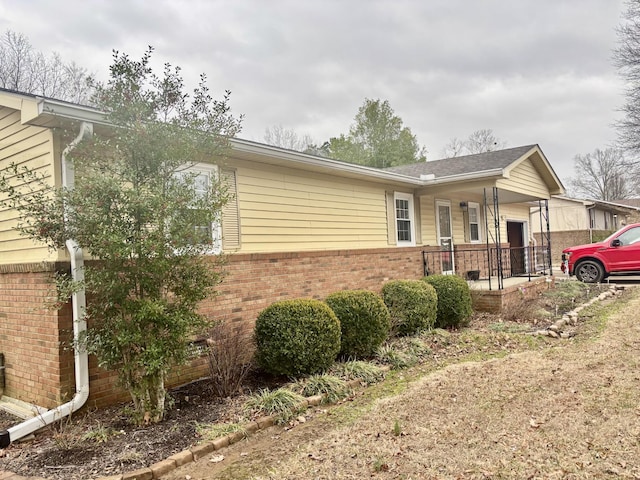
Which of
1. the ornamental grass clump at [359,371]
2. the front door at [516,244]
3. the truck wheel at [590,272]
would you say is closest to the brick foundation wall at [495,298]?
the truck wheel at [590,272]

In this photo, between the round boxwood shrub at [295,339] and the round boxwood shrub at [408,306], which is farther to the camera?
the round boxwood shrub at [408,306]

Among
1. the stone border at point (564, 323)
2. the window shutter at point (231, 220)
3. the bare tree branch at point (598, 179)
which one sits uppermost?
the bare tree branch at point (598, 179)

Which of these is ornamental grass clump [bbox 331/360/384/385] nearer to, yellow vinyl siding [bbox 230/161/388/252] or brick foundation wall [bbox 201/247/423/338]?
brick foundation wall [bbox 201/247/423/338]

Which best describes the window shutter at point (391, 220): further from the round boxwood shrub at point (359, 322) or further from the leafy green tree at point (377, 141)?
the leafy green tree at point (377, 141)

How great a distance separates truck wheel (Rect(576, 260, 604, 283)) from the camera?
13633 mm

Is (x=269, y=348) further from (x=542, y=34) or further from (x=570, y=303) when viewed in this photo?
(x=542, y=34)

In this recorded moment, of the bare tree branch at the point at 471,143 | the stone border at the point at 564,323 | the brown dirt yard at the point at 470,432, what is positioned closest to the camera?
the brown dirt yard at the point at 470,432

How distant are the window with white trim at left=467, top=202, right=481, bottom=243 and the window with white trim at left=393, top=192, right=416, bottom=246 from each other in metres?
3.45

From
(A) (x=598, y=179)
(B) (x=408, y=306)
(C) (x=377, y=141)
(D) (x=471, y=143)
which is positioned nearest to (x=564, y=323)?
(B) (x=408, y=306)

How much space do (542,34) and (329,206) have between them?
9.55 meters

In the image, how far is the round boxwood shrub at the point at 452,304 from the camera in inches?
331

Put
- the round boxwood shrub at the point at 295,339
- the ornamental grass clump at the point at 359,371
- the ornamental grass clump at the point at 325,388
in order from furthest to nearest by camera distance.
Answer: the ornamental grass clump at the point at 359,371, the round boxwood shrub at the point at 295,339, the ornamental grass clump at the point at 325,388

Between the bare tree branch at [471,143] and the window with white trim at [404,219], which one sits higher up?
the bare tree branch at [471,143]

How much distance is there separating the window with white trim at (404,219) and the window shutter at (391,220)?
0.12 meters
